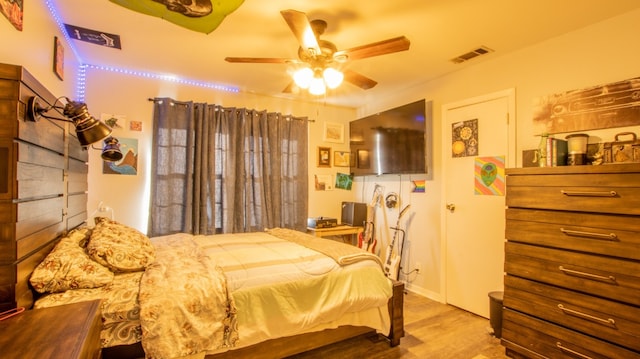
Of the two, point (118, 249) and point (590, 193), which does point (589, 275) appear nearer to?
point (590, 193)

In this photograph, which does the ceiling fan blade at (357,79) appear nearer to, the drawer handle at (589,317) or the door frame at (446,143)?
the door frame at (446,143)

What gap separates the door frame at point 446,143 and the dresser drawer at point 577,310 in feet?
3.48

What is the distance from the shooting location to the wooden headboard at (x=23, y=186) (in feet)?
4.00

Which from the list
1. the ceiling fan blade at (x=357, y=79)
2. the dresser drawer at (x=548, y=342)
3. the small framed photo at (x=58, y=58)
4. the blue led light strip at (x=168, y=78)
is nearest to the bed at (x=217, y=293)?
the dresser drawer at (x=548, y=342)

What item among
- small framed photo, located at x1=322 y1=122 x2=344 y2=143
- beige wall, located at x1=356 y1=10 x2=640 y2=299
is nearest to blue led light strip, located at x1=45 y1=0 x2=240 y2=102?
small framed photo, located at x1=322 y1=122 x2=344 y2=143

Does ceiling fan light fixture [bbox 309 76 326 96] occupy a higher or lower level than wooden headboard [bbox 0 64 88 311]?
higher

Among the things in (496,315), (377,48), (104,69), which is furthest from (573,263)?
(104,69)

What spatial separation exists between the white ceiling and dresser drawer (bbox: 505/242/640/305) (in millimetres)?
1624

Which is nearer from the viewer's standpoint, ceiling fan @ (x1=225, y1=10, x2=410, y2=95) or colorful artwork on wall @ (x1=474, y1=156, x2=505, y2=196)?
ceiling fan @ (x1=225, y1=10, x2=410, y2=95)

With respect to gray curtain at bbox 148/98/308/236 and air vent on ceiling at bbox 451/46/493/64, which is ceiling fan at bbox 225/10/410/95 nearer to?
air vent on ceiling at bbox 451/46/493/64

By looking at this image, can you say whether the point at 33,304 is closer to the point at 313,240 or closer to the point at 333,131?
the point at 313,240

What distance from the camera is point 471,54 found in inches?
110

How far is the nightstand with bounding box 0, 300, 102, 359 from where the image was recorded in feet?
3.19

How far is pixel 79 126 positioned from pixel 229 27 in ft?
4.14
